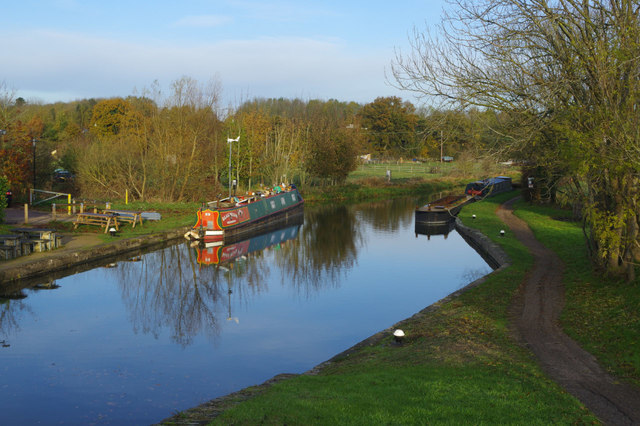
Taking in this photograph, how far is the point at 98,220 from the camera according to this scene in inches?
870

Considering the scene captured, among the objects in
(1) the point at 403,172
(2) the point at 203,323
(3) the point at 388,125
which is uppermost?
(3) the point at 388,125

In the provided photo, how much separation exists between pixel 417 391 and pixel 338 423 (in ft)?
4.39

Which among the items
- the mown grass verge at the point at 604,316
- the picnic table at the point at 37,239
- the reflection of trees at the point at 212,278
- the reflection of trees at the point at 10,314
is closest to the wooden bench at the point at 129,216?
the reflection of trees at the point at 212,278

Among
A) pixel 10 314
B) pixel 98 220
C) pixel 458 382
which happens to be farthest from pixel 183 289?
pixel 458 382

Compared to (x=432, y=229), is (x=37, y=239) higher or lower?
higher

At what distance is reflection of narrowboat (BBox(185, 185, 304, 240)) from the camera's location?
23.6 meters

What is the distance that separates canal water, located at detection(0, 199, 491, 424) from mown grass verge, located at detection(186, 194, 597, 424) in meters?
1.87

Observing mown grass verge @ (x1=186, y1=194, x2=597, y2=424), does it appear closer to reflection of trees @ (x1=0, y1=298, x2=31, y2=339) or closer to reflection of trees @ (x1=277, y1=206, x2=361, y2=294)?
reflection of trees @ (x1=277, y1=206, x2=361, y2=294)

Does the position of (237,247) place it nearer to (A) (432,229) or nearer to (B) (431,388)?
(A) (432,229)

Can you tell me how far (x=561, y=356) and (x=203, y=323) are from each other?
783cm

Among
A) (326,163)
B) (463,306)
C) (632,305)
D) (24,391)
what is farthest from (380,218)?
(24,391)

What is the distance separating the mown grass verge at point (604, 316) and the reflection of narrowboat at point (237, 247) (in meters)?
11.6

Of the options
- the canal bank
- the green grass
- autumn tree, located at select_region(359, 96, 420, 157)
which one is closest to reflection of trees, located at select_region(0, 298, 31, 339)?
the canal bank

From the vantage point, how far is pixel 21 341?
37.0 ft
